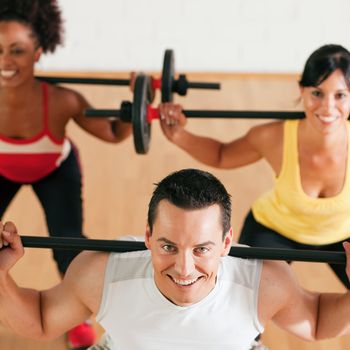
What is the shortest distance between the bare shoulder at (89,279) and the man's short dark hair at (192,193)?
8.4 inches

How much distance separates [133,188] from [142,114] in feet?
4.46

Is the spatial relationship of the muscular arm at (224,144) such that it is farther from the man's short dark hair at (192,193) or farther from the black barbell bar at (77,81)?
the man's short dark hair at (192,193)

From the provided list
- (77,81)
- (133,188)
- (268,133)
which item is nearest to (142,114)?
(268,133)

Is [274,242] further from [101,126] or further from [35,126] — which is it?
[35,126]

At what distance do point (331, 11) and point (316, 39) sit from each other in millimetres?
223

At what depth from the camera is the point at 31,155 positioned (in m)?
2.19

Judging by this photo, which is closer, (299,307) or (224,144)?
(299,307)

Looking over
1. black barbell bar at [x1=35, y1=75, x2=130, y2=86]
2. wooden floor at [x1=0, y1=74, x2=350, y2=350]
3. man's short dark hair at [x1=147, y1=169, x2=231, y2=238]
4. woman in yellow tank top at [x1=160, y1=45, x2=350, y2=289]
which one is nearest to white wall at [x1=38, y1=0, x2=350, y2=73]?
wooden floor at [x1=0, y1=74, x2=350, y2=350]

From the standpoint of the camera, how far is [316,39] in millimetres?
4891

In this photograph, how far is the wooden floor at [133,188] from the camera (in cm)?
263

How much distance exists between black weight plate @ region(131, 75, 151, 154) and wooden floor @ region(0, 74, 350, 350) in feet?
2.40

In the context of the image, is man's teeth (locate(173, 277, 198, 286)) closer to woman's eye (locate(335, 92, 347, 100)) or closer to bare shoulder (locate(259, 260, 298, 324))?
bare shoulder (locate(259, 260, 298, 324))

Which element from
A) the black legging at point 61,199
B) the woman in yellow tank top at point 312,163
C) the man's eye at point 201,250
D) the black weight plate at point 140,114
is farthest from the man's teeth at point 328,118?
the black legging at point 61,199

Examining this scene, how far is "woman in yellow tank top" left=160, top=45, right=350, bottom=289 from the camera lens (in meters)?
1.83
